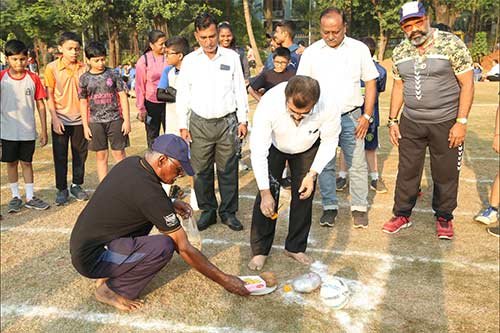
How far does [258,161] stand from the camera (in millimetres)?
3449

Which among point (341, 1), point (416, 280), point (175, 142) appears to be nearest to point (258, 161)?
point (175, 142)

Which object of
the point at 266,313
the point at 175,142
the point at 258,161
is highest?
the point at 175,142

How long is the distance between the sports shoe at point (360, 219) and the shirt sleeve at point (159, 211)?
2.48m

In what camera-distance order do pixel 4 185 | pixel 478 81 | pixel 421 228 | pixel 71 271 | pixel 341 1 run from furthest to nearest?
pixel 341 1 < pixel 478 81 < pixel 4 185 < pixel 421 228 < pixel 71 271

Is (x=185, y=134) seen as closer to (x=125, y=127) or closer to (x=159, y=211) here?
(x=125, y=127)

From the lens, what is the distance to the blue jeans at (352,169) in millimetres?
4699

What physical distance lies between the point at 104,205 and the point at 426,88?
313 centimetres

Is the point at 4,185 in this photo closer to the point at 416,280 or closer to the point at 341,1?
the point at 416,280

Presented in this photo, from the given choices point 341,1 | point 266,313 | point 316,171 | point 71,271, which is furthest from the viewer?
point 341,1

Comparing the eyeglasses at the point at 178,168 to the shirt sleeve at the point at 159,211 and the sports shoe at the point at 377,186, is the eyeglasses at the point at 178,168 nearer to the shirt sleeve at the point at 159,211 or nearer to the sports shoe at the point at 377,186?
the shirt sleeve at the point at 159,211

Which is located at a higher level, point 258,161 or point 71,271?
point 258,161

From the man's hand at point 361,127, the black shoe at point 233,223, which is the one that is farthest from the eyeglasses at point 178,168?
the man's hand at point 361,127

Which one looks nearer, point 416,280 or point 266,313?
point 266,313

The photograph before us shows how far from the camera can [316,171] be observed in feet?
11.7
